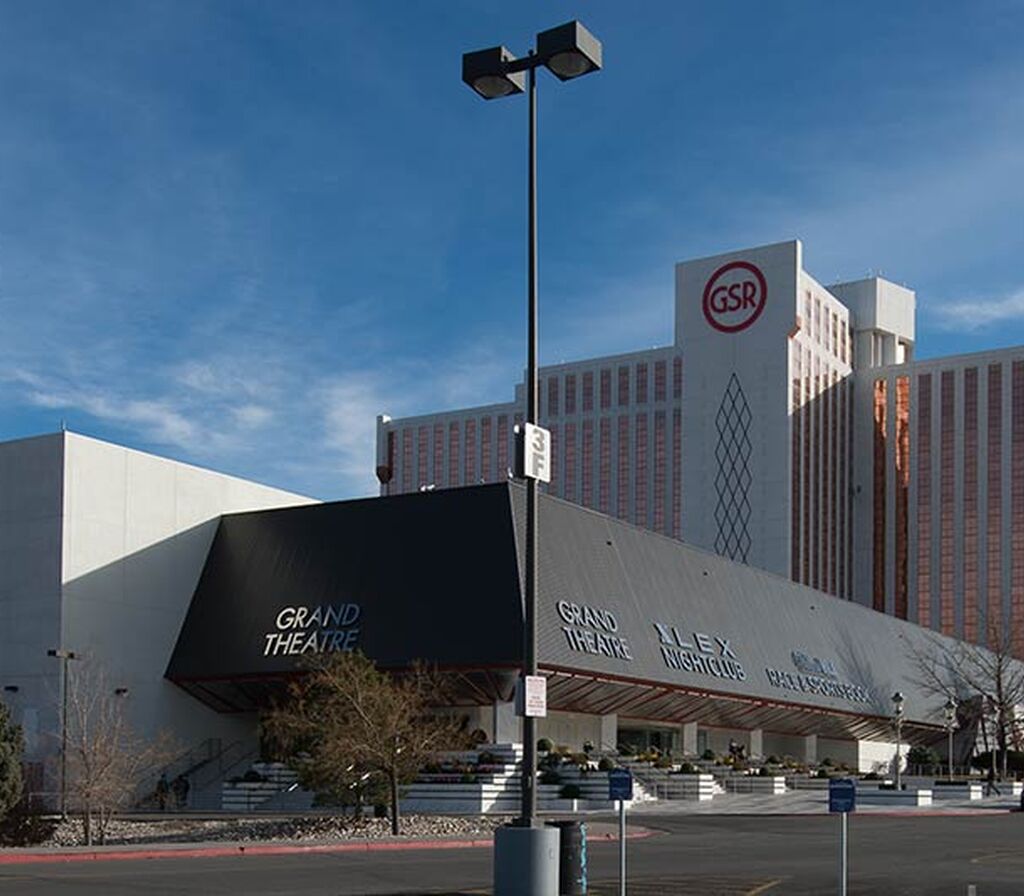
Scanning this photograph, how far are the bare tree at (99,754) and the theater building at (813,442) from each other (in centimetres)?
7224

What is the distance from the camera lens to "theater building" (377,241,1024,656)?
120m

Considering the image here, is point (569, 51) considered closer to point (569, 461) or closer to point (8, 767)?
point (8, 767)

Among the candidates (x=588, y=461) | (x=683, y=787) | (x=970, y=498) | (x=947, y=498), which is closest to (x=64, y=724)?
(x=683, y=787)

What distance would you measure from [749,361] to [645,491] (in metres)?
18.2

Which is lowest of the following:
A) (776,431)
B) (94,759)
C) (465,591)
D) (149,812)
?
(149,812)

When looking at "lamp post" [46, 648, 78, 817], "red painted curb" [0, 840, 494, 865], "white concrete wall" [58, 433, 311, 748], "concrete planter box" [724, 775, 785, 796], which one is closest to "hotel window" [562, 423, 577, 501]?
"concrete planter box" [724, 775, 785, 796]

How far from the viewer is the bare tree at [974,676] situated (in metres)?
89.0

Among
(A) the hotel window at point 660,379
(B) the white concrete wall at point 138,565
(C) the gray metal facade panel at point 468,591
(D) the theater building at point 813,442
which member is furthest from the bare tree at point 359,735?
(A) the hotel window at point 660,379

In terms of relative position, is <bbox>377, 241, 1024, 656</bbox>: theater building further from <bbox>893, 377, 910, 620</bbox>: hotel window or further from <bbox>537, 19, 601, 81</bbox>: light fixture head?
<bbox>537, 19, 601, 81</bbox>: light fixture head

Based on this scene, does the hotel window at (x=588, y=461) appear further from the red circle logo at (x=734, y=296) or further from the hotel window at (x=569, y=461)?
the red circle logo at (x=734, y=296)

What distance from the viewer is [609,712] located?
60.3m

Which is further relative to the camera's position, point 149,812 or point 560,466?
point 560,466

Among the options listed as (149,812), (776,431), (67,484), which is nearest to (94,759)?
(149,812)

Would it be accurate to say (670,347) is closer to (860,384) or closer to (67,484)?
(860,384)
